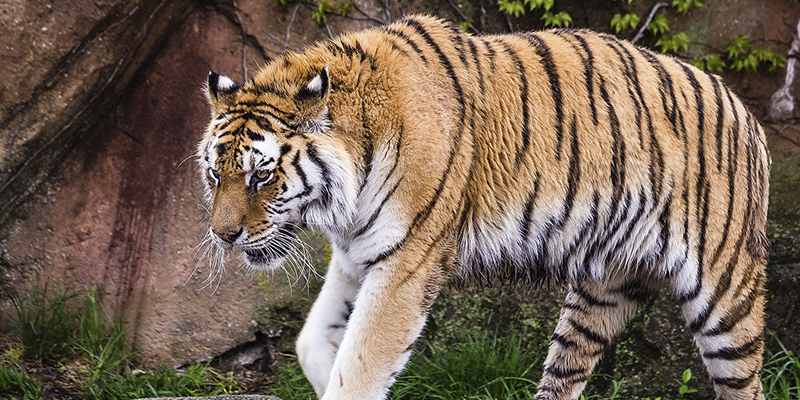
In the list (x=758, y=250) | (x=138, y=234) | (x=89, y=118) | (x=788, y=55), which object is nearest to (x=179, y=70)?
(x=89, y=118)

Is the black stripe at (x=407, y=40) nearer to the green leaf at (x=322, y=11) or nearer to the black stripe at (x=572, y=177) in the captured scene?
the black stripe at (x=572, y=177)

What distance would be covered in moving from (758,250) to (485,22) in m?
2.08

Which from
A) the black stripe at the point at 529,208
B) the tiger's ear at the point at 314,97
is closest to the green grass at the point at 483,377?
the black stripe at the point at 529,208

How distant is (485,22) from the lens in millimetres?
4754

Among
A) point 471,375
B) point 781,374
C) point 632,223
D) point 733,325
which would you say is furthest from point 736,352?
point 471,375

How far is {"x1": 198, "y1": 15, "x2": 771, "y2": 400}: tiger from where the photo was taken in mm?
2711

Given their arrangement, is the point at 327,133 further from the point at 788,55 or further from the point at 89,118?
the point at 788,55

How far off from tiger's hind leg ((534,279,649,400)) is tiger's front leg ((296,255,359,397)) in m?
1.11

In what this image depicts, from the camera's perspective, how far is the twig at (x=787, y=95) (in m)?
4.65

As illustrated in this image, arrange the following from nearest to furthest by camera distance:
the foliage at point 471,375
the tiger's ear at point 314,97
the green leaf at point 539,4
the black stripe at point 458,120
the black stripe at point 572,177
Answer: the tiger's ear at point 314,97, the black stripe at point 458,120, the black stripe at point 572,177, the foliage at point 471,375, the green leaf at point 539,4

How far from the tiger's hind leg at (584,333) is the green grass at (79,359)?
1.59 metres

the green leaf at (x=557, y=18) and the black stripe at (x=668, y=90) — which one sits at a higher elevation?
the green leaf at (x=557, y=18)

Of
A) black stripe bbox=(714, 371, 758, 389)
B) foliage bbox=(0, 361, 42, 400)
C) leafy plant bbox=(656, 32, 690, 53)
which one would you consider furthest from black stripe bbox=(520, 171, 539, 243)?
foliage bbox=(0, 361, 42, 400)

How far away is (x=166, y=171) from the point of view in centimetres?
452
